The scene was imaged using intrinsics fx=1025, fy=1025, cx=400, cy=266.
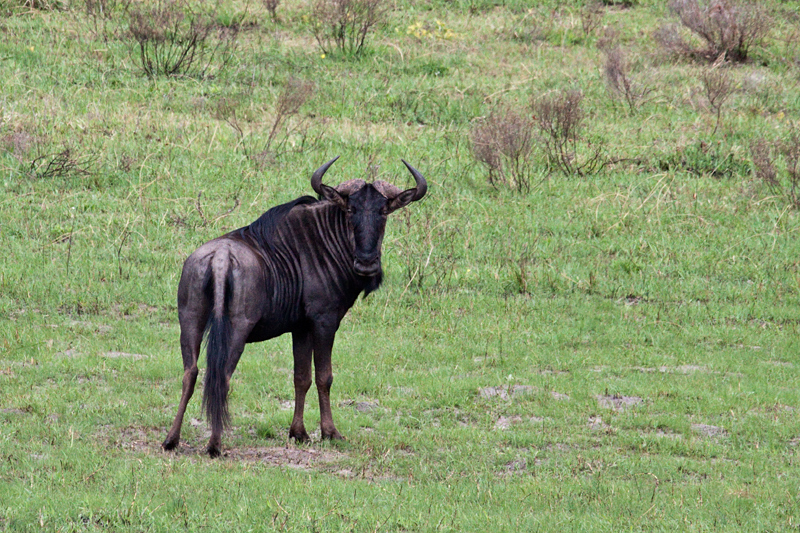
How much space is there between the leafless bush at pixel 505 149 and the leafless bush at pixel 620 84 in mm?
3220

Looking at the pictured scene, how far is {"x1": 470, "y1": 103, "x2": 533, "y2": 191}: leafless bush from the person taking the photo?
14727 mm

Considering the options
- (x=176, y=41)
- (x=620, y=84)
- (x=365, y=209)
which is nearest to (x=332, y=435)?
(x=365, y=209)

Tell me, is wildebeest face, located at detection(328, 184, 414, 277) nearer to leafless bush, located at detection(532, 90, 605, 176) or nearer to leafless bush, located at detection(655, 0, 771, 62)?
leafless bush, located at detection(532, 90, 605, 176)

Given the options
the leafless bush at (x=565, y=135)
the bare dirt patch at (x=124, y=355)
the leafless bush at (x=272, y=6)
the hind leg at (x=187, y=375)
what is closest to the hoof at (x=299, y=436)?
the hind leg at (x=187, y=375)

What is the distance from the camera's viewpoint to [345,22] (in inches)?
760

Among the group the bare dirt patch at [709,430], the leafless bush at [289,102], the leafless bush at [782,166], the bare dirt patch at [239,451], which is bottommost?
the bare dirt patch at [709,430]

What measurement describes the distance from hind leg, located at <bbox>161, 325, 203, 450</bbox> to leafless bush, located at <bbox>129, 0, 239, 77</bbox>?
1128 cm

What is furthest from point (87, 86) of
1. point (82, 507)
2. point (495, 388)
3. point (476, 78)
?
point (82, 507)

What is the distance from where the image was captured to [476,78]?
60.9 ft

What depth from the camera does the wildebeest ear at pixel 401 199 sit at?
7848mm

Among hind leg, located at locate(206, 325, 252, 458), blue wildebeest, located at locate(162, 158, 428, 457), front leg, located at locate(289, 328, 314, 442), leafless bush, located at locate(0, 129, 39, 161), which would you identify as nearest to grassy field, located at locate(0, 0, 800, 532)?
leafless bush, located at locate(0, 129, 39, 161)

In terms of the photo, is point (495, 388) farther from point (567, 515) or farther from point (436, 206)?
point (436, 206)

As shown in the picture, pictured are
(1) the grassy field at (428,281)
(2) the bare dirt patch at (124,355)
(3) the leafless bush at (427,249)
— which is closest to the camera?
(1) the grassy field at (428,281)

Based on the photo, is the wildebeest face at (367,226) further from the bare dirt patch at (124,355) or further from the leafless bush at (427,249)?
the leafless bush at (427,249)
